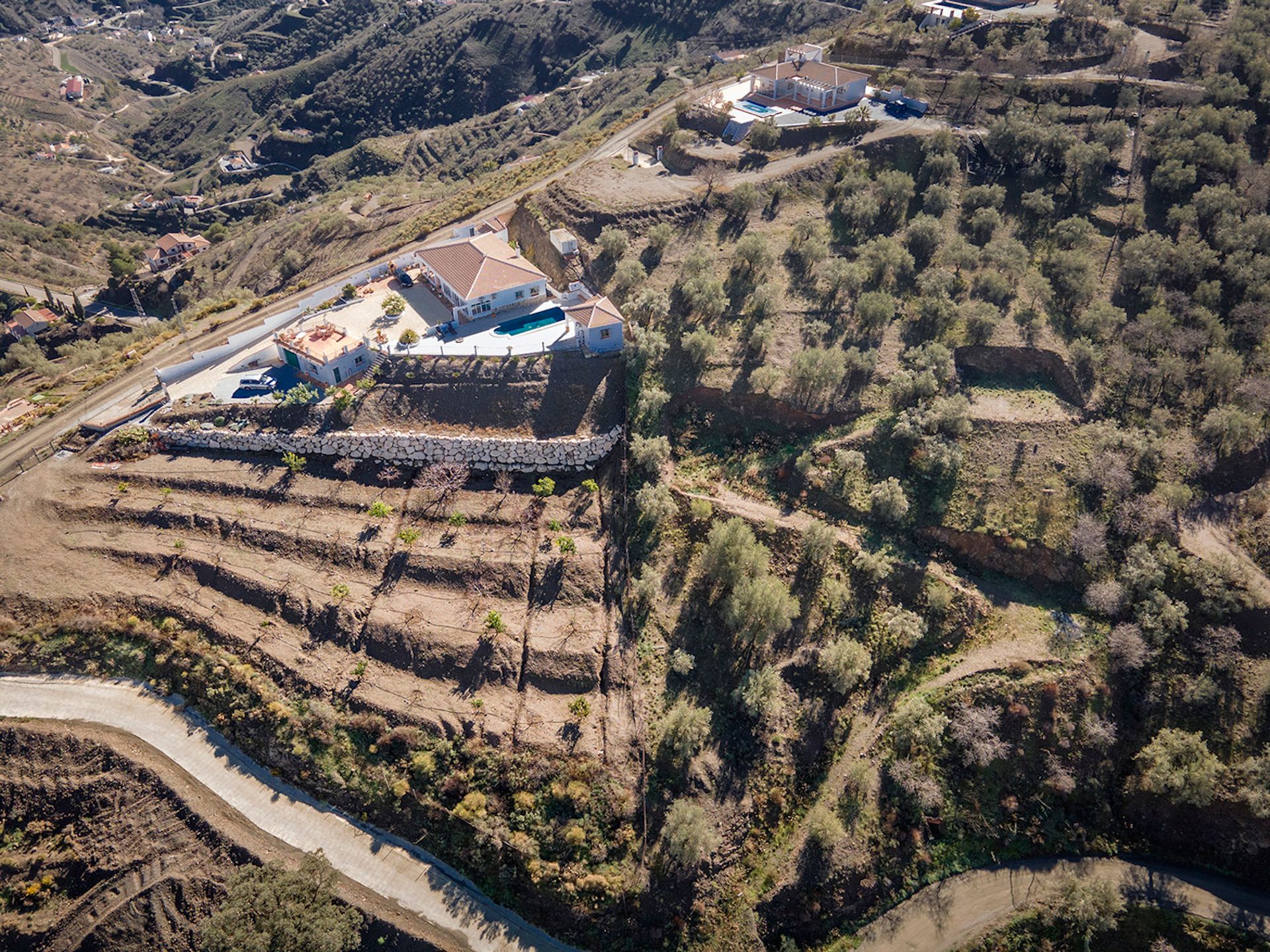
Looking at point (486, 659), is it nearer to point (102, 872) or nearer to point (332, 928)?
point (332, 928)

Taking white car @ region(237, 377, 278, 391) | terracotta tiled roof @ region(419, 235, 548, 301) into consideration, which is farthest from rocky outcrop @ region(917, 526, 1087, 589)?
white car @ region(237, 377, 278, 391)

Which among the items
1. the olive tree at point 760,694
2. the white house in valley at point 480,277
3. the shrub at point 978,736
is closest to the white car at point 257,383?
the white house in valley at point 480,277

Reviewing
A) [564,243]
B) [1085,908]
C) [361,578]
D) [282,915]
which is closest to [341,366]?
[361,578]

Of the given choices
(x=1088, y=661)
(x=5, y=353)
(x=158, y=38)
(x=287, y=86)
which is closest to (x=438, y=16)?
(x=287, y=86)

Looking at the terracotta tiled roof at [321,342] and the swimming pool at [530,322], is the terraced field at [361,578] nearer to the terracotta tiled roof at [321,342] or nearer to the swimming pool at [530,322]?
the terracotta tiled roof at [321,342]

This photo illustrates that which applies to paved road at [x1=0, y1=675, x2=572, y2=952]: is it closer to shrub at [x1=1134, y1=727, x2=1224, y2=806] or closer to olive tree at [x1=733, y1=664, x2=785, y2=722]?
olive tree at [x1=733, y1=664, x2=785, y2=722]

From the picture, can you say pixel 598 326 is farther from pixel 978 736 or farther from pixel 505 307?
pixel 978 736

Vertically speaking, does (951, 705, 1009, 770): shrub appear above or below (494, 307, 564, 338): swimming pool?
below
